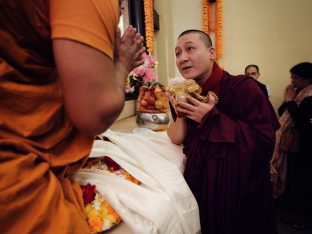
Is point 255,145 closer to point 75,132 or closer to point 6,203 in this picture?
point 75,132

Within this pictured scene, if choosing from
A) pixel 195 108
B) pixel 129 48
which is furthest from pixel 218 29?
pixel 129 48

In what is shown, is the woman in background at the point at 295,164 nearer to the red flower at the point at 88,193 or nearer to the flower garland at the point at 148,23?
the flower garland at the point at 148,23

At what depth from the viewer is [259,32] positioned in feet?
12.3

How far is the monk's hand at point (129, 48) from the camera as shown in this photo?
0.54 metres

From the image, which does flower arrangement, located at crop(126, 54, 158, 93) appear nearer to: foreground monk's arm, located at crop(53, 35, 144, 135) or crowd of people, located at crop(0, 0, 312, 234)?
crowd of people, located at crop(0, 0, 312, 234)

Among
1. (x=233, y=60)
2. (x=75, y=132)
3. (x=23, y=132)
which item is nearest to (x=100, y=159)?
(x=75, y=132)

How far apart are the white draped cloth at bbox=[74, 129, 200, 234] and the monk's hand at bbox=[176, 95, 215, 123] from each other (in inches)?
12.2

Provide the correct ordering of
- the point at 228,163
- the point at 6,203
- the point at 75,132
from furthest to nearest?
the point at 228,163, the point at 75,132, the point at 6,203

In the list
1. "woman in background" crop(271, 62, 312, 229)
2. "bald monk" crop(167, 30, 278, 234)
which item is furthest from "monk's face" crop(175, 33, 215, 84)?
"woman in background" crop(271, 62, 312, 229)

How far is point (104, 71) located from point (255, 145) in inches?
33.2

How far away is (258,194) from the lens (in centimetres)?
111

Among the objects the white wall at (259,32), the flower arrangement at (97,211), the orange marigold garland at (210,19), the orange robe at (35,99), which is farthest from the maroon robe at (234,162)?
the orange marigold garland at (210,19)

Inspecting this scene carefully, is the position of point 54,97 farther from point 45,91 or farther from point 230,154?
point 230,154

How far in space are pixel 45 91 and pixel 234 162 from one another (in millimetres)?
808
